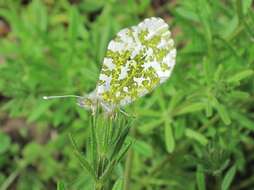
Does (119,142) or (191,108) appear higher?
(191,108)

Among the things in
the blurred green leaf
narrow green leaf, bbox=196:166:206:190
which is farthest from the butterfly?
the blurred green leaf

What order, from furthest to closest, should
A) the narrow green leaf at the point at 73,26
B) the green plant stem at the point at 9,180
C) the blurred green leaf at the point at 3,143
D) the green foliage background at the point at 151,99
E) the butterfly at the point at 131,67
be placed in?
the green plant stem at the point at 9,180, the blurred green leaf at the point at 3,143, the narrow green leaf at the point at 73,26, the green foliage background at the point at 151,99, the butterfly at the point at 131,67

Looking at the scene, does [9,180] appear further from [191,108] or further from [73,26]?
[191,108]

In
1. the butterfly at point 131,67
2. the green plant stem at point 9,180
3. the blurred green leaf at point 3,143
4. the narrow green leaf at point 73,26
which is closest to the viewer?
the butterfly at point 131,67

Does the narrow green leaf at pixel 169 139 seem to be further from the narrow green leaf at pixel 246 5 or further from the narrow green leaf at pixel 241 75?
the narrow green leaf at pixel 246 5

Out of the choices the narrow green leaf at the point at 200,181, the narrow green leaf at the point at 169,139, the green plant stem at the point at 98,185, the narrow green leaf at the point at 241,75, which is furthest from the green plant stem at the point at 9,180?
the green plant stem at the point at 98,185

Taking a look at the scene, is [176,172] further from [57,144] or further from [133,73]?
[133,73]

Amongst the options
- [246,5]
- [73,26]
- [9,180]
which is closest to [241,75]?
[246,5]

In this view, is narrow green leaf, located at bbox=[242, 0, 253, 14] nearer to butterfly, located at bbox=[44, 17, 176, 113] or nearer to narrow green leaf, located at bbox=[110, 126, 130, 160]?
butterfly, located at bbox=[44, 17, 176, 113]
